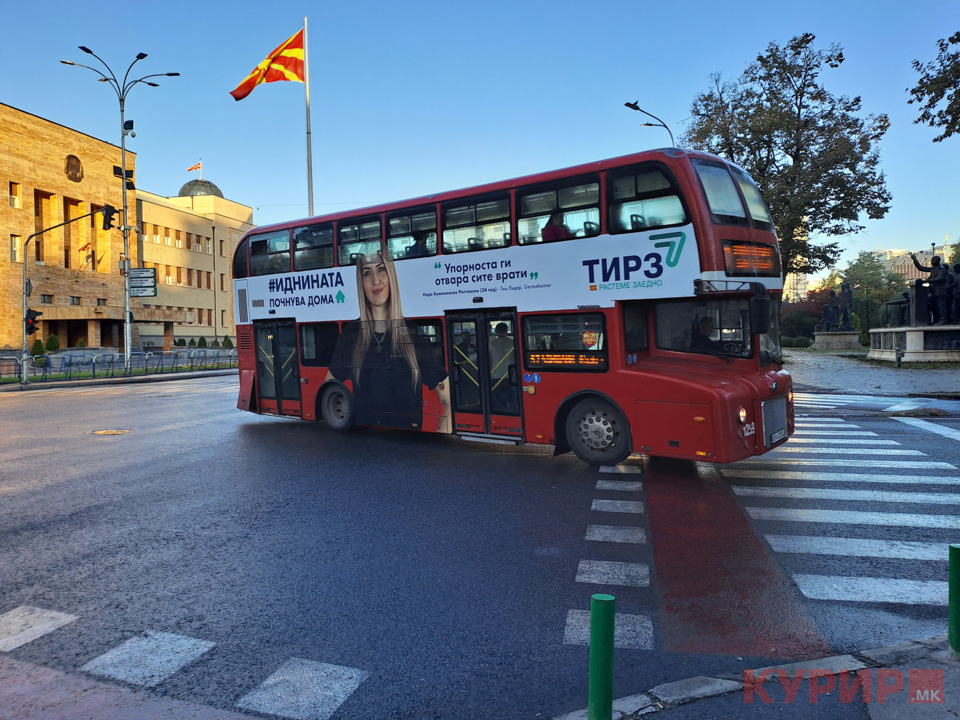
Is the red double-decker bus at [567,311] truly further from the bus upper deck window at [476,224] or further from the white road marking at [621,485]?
the white road marking at [621,485]

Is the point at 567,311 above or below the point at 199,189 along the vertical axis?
below

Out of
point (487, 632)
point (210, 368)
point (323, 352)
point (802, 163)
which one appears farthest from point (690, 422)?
point (210, 368)

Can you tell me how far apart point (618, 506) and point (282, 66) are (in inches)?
953

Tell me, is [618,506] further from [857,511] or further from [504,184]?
[504,184]

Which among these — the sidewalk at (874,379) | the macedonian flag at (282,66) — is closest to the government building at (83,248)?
the macedonian flag at (282,66)

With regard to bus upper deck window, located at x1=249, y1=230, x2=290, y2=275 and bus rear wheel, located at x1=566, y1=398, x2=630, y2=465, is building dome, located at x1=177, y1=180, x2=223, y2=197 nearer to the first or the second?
Result: bus upper deck window, located at x1=249, y1=230, x2=290, y2=275

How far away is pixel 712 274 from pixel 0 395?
25.7m

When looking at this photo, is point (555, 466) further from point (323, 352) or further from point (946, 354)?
point (946, 354)

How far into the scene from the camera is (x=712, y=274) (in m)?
8.29

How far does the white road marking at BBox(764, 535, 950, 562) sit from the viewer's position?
18.7 feet

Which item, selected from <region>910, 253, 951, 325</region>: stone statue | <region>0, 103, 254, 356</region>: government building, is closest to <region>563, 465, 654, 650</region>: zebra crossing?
<region>910, 253, 951, 325</region>: stone statue

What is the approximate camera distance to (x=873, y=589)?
4.93 metres

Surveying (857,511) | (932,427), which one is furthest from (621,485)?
(932,427)

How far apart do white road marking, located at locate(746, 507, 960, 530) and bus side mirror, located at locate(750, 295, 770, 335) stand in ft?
6.83
